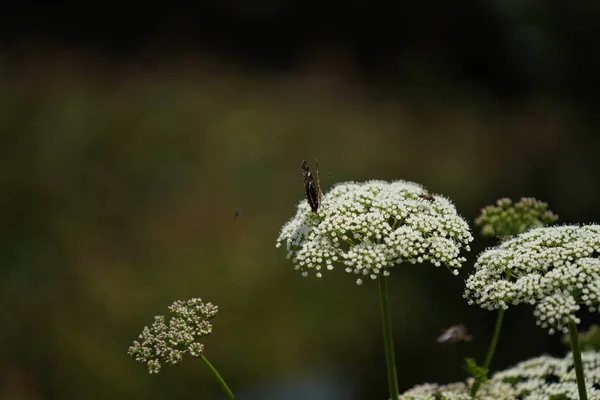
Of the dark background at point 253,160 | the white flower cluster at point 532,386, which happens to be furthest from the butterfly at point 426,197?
the dark background at point 253,160

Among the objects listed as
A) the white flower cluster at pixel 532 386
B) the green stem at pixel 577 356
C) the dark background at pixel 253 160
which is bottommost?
the green stem at pixel 577 356

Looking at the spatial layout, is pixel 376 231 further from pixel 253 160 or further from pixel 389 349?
pixel 253 160

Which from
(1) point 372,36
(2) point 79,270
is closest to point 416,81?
(1) point 372,36

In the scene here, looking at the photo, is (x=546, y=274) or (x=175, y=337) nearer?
(x=546, y=274)

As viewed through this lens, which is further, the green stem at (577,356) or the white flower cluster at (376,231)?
the white flower cluster at (376,231)

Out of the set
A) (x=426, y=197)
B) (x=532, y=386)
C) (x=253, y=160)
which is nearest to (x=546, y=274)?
(x=426, y=197)

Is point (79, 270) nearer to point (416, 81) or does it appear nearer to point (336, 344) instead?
point (336, 344)

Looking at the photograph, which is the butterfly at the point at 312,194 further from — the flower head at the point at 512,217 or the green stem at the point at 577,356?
the green stem at the point at 577,356
